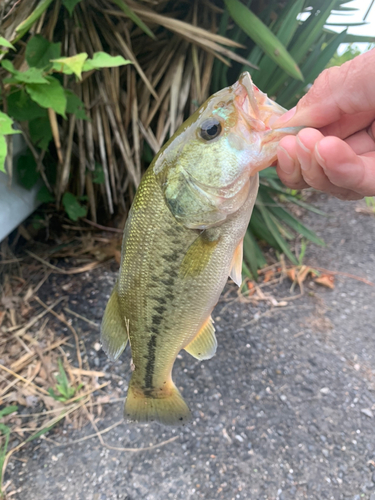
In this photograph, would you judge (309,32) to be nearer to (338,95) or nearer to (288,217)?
(288,217)

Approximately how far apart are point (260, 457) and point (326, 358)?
85 cm

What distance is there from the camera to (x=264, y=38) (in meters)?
1.94

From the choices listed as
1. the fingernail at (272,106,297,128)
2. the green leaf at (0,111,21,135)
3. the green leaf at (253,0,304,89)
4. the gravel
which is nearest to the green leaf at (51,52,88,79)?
the green leaf at (0,111,21,135)

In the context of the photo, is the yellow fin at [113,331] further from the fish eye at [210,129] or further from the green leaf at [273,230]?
the green leaf at [273,230]

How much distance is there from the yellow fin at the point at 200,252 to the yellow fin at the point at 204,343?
0.96 ft

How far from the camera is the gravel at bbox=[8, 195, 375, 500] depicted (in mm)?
1753

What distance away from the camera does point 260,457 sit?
1869mm

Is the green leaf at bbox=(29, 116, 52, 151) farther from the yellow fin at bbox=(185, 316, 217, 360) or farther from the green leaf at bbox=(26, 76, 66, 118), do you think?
the yellow fin at bbox=(185, 316, 217, 360)

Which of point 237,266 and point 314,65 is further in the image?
point 314,65

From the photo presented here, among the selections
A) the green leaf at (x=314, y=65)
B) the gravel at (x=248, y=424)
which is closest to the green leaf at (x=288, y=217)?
the gravel at (x=248, y=424)

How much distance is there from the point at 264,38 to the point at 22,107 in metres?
1.39

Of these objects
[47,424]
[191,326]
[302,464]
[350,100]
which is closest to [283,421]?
[302,464]

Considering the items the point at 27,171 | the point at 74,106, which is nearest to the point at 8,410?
the point at 27,171

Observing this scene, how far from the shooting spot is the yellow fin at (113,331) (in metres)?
1.30
